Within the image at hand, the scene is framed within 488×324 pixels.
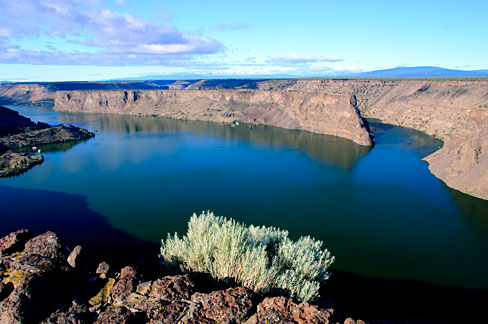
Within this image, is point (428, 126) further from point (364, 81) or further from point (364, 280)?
point (364, 280)

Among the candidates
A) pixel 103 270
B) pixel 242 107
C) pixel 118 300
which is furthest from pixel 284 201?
pixel 242 107

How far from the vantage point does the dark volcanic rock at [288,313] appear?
9.88m

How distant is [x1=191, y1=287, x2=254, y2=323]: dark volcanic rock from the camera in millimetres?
10125

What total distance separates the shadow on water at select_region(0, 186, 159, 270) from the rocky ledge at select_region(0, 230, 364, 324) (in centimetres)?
1079

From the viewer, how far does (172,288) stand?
38.0 feet

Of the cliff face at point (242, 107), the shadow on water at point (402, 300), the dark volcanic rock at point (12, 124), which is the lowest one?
the shadow on water at point (402, 300)

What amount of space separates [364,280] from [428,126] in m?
102

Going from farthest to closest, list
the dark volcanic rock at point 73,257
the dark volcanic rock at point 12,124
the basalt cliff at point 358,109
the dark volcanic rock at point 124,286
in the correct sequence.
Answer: the dark volcanic rock at point 12,124 < the basalt cliff at point 358,109 < the dark volcanic rock at point 73,257 < the dark volcanic rock at point 124,286

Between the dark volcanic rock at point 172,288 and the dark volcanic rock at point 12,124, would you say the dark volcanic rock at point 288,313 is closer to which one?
the dark volcanic rock at point 172,288

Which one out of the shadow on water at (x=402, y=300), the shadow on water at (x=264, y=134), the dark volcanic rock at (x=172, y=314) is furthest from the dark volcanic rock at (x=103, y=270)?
the shadow on water at (x=264, y=134)

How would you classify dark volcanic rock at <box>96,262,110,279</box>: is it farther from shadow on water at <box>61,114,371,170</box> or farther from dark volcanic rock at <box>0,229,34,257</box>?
shadow on water at <box>61,114,371,170</box>

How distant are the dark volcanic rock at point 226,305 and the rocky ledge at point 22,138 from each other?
63.3m

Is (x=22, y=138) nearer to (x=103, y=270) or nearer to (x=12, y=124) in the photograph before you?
(x=12, y=124)

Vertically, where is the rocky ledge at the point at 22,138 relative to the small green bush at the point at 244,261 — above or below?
below
